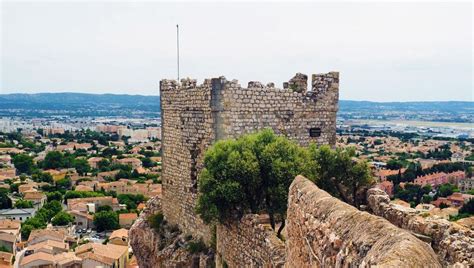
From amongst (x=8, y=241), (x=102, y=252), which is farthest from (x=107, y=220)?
(x=102, y=252)

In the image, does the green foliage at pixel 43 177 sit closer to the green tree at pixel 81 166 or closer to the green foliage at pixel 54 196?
the green tree at pixel 81 166

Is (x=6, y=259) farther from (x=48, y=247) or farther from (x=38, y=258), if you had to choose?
(x=48, y=247)

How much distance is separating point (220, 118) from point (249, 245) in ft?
10.7

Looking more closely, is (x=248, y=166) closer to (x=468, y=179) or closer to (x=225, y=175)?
(x=225, y=175)

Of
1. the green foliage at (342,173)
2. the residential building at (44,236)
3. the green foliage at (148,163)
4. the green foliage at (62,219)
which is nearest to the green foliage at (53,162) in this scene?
the green foliage at (148,163)

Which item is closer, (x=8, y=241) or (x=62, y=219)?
(x=8, y=241)

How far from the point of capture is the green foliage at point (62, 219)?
81.4m

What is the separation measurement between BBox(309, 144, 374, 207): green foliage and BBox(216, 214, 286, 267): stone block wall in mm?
2113

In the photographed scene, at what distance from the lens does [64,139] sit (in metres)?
198

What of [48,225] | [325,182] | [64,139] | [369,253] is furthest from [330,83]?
[64,139]

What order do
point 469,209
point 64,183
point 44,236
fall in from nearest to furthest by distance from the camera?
point 44,236 → point 469,209 → point 64,183

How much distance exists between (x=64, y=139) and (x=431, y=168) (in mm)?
126029

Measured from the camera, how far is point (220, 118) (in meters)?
13.3

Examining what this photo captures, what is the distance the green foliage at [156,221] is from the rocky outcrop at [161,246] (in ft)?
0.30
